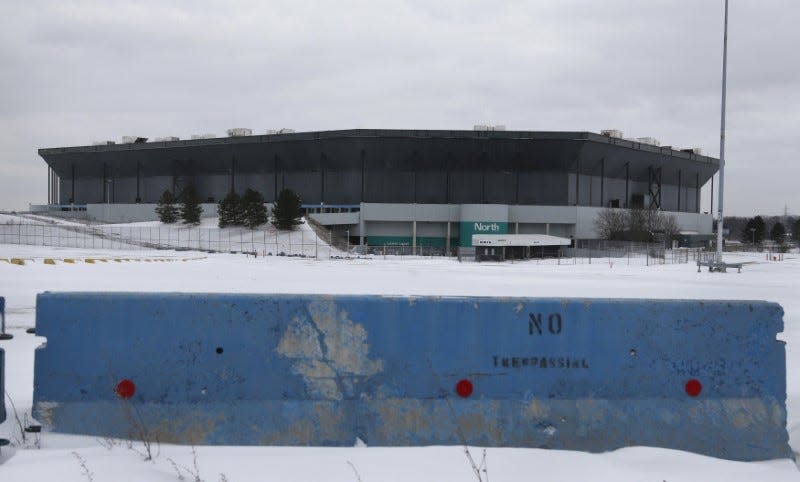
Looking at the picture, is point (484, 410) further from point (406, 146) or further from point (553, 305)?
point (406, 146)

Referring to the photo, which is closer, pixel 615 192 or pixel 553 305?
pixel 553 305

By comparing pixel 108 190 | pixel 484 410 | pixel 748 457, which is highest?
pixel 108 190

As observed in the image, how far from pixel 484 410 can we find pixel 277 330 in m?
1.96

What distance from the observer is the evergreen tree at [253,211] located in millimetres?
79625

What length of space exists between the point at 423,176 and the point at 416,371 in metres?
88.7

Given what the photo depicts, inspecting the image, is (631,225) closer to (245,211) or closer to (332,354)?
(245,211)

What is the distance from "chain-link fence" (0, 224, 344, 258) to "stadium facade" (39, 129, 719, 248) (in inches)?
576

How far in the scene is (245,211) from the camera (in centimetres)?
8069

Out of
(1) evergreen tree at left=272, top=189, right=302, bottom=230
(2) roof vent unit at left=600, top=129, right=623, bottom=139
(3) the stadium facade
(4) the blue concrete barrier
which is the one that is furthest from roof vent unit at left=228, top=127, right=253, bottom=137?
(4) the blue concrete barrier

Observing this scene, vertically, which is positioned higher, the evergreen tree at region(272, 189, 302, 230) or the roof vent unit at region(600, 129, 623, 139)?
the roof vent unit at region(600, 129, 623, 139)

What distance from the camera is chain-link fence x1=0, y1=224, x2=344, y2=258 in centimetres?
6750

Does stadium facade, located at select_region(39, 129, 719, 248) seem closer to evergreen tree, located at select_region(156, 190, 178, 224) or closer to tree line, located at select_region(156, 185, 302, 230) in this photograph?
evergreen tree, located at select_region(156, 190, 178, 224)

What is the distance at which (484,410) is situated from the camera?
18.8 ft

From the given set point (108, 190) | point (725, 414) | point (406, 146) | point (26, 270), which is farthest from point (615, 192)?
point (725, 414)
